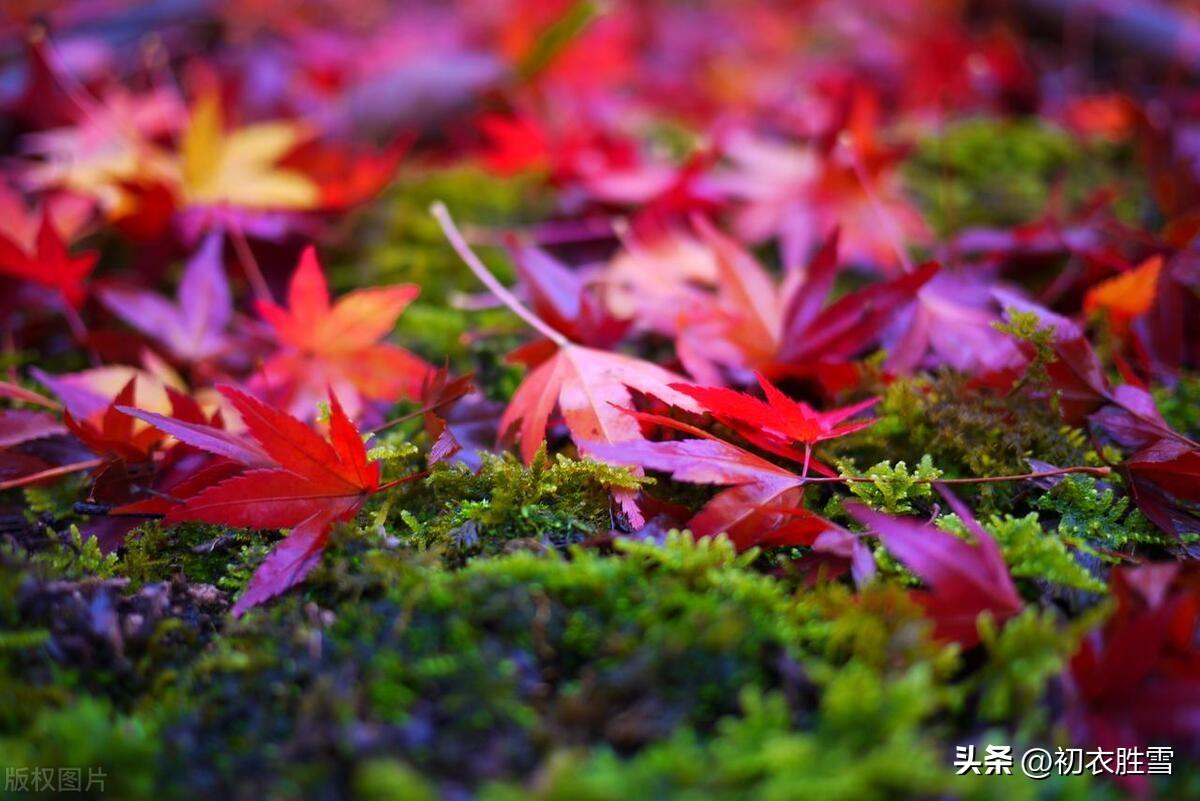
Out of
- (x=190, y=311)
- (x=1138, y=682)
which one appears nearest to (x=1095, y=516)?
(x=1138, y=682)

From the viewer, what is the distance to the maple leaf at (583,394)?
2.99ft

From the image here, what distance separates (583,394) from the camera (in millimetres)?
955

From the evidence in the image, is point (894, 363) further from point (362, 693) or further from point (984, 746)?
point (362, 693)

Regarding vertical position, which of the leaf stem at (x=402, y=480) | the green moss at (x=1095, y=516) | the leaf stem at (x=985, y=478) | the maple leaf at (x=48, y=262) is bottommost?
the green moss at (x=1095, y=516)

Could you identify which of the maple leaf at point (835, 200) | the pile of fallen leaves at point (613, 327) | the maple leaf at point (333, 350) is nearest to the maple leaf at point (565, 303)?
the pile of fallen leaves at point (613, 327)

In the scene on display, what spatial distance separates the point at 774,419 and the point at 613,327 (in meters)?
0.31

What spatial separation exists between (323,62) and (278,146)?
66 centimetres

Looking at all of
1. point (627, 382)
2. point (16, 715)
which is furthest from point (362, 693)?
point (627, 382)

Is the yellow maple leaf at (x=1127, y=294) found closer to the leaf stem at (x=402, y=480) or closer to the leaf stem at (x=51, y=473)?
the leaf stem at (x=402, y=480)

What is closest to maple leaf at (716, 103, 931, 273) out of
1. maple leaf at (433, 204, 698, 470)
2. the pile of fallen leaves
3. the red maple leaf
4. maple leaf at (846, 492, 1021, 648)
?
the pile of fallen leaves

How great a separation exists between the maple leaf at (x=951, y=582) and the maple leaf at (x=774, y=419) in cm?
15

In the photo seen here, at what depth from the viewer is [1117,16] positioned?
6.95 feet

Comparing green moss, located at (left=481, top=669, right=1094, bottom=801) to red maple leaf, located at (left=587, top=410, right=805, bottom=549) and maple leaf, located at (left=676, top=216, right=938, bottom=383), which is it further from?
maple leaf, located at (left=676, top=216, right=938, bottom=383)

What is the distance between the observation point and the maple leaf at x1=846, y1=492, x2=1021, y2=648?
72 cm
